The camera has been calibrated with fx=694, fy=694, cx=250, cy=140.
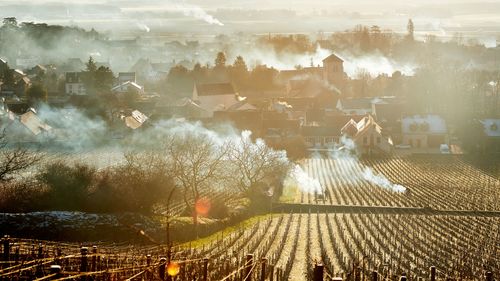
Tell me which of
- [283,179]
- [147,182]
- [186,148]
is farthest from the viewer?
[283,179]

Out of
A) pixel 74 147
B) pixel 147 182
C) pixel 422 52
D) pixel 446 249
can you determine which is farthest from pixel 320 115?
pixel 422 52

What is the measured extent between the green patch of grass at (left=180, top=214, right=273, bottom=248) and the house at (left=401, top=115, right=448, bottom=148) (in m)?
19.0

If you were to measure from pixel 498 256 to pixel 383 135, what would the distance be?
74.3 ft

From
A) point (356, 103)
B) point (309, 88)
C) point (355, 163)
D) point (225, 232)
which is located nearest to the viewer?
point (225, 232)

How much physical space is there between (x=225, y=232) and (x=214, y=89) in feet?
91.6

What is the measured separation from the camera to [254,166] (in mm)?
25719

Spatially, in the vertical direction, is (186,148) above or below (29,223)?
above

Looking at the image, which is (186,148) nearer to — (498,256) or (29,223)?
(29,223)

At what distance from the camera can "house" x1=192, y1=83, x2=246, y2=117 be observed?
4494cm

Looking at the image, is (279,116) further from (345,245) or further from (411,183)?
(345,245)

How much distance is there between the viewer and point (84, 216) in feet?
56.1

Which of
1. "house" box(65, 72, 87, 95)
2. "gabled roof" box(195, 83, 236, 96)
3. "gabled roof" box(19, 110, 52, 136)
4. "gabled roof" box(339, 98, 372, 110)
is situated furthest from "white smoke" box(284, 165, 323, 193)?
"house" box(65, 72, 87, 95)

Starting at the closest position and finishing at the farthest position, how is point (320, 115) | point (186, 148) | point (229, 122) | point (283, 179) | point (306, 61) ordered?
point (186, 148) → point (283, 179) → point (229, 122) → point (320, 115) → point (306, 61)

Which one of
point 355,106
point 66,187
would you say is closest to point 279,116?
point 355,106
